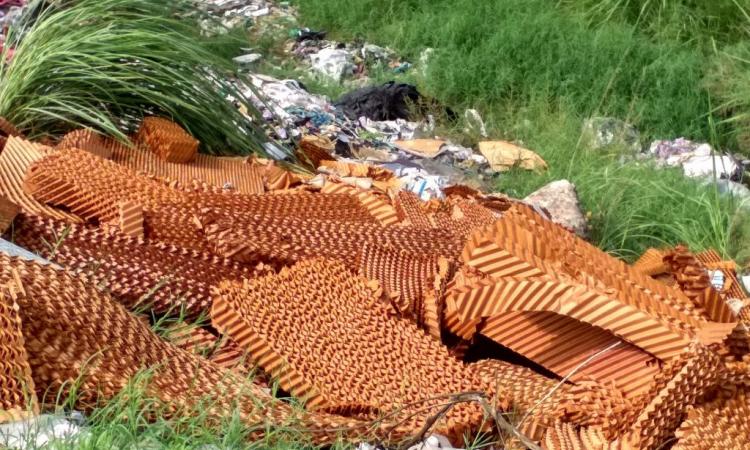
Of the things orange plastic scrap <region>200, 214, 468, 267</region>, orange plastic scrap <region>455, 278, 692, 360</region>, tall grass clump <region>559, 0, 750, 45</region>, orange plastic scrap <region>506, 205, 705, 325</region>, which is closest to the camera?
orange plastic scrap <region>455, 278, 692, 360</region>

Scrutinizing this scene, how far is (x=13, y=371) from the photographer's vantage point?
2.08m

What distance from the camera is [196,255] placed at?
120 inches

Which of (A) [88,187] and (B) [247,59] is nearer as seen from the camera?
(A) [88,187]

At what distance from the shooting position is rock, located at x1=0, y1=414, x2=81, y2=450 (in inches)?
73.5

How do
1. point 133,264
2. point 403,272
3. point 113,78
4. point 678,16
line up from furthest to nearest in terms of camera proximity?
point 678,16
point 113,78
point 403,272
point 133,264

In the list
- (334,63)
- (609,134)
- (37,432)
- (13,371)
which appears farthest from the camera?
(334,63)

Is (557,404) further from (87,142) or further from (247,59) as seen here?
(247,59)

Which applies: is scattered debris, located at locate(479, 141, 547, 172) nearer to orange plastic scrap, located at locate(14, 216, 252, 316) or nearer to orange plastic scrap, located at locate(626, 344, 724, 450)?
orange plastic scrap, located at locate(14, 216, 252, 316)

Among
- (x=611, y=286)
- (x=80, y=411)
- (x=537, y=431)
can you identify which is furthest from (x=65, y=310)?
(x=611, y=286)

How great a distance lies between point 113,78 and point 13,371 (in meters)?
2.42

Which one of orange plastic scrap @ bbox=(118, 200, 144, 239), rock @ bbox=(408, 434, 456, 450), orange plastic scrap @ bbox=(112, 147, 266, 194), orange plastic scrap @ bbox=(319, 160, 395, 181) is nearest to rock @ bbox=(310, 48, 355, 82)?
orange plastic scrap @ bbox=(319, 160, 395, 181)

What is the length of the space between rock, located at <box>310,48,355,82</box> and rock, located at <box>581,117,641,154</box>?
6.83 feet

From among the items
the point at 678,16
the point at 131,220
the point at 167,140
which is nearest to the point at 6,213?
the point at 131,220

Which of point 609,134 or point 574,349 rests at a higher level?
point 574,349
